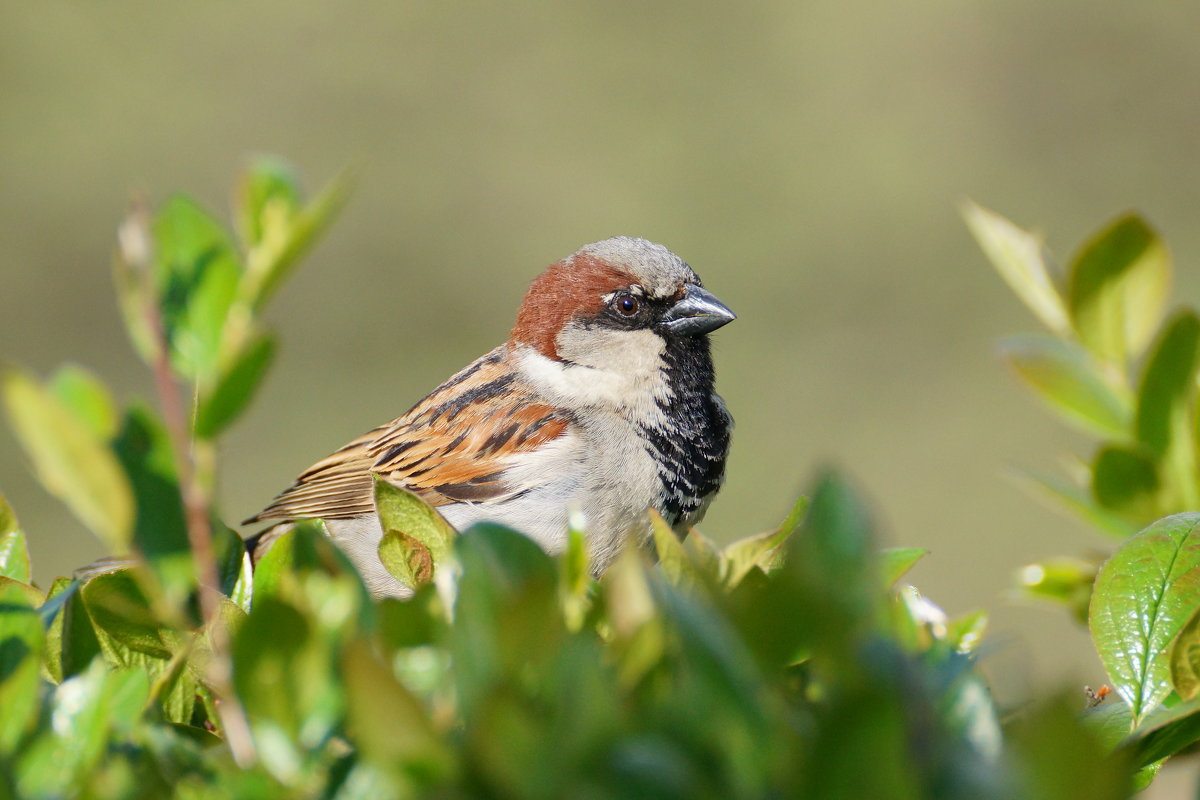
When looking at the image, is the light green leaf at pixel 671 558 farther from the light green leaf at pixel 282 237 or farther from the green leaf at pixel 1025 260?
the green leaf at pixel 1025 260

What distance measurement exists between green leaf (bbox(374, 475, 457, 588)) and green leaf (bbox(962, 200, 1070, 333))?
2.43ft

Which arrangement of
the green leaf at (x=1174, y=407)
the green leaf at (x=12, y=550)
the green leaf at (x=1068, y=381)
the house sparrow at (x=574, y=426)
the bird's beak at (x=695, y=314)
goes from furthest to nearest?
the bird's beak at (x=695, y=314)
the house sparrow at (x=574, y=426)
the green leaf at (x=1068, y=381)
the green leaf at (x=1174, y=407)
the green leaf at (x=12, y=550)

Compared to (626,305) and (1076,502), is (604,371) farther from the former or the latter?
(1076,502)

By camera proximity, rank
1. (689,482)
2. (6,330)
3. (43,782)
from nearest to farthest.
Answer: (43,782)
(689,482)
(6,330)

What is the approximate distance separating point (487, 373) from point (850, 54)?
3.95m

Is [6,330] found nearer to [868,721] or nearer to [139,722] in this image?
[139,722]

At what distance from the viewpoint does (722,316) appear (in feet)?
7.29

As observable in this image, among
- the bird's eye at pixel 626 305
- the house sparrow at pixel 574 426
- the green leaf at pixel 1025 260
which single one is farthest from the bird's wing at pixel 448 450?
the green leaf at pixel 1025 260

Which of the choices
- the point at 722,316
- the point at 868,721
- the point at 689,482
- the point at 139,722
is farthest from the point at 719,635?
the point at 722,316

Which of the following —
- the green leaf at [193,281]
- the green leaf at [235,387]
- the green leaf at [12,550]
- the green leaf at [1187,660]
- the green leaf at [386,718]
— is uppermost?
the green leaf at [193,281]

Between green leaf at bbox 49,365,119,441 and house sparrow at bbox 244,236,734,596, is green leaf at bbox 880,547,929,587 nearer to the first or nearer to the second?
green leaf at bbox 49,365,119,441

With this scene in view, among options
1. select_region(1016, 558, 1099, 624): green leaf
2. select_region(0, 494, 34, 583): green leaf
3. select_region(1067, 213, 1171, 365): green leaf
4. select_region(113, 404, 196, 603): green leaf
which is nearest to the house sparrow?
select_region(1016, 558, 1099, 624): green leaf

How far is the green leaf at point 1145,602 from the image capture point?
33.5 inches

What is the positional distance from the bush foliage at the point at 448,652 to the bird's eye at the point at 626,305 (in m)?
1.33
